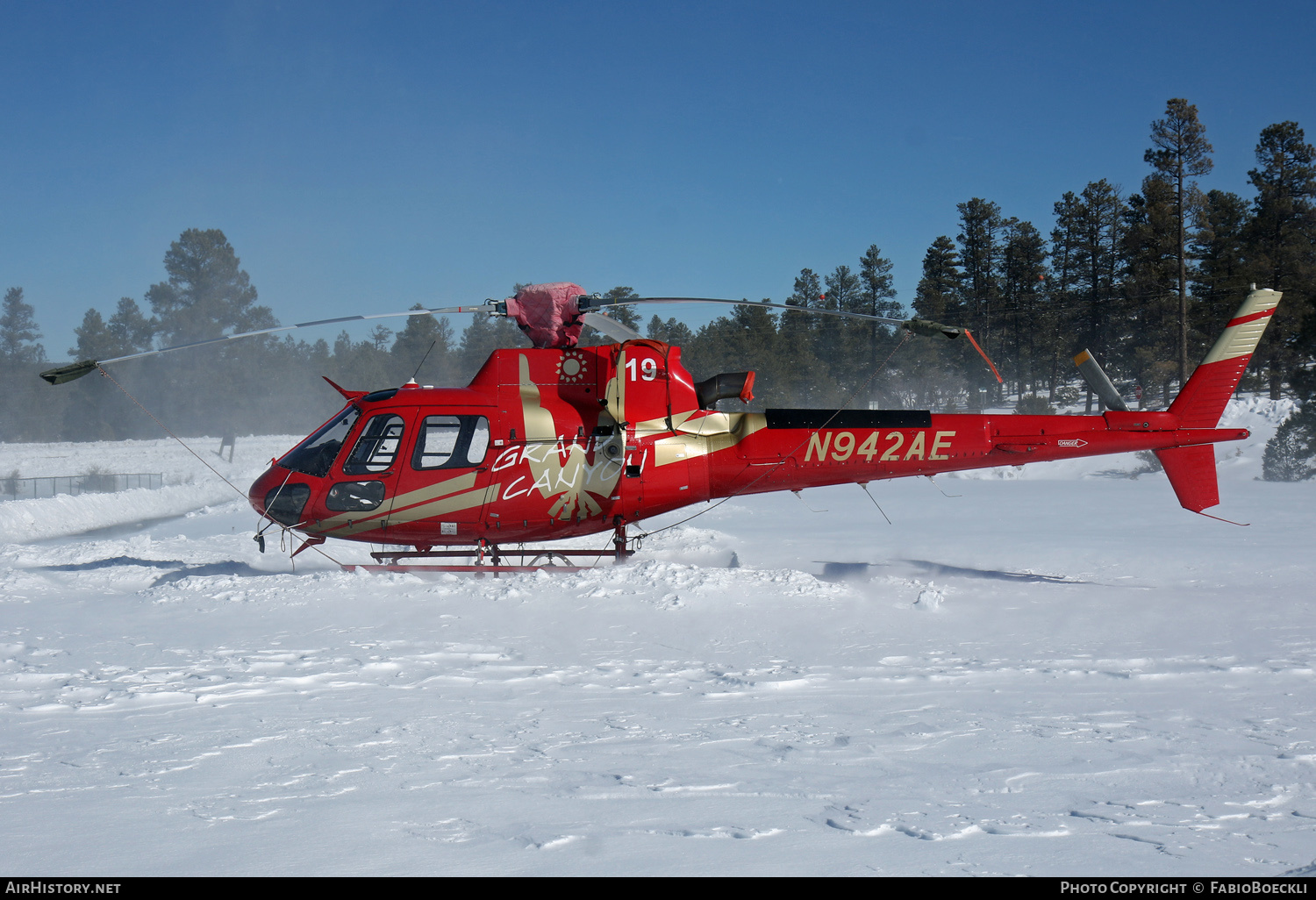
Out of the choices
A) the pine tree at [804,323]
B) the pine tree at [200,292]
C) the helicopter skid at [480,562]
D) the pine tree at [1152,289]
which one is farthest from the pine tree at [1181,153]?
the pine tree at [200,292]

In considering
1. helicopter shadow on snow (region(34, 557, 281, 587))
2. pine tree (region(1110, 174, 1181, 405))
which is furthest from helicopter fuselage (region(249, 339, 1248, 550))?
pine tree (region(1110, 174, 1181, 405))

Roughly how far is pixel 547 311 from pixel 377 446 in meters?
2.61

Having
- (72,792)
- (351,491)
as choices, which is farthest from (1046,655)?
(351,491)

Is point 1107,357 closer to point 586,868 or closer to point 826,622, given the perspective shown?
point 826,622

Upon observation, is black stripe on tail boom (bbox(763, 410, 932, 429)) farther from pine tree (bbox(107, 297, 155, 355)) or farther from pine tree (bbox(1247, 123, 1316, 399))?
pine tree (bbox(107, 297, 155, 355))

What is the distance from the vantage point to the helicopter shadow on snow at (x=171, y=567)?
30.8 ft

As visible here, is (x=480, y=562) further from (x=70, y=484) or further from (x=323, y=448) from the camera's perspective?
(x=70, y=484)

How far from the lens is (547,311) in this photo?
31.0ft

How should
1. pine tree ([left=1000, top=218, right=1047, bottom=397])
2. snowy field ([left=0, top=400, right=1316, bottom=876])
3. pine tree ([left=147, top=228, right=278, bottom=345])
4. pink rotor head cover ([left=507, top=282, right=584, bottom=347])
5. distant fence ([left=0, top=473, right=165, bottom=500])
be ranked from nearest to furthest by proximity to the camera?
snowy field ([left=0, top=400, right=1316, bottom=876])
pink rotor head cover ([left=507, top=282, right=584, bottom=347])
distant fence ([left=0, top=473, right=165, bottom=500])
pine tree ([left=1000, top=218, right=1047, bottom=397])
pine tree ([left=147, top=228, right=278, bottom=345])

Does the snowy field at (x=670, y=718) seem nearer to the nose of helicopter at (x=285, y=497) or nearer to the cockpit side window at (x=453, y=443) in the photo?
the nose of helicopter at (x=285, y=497)

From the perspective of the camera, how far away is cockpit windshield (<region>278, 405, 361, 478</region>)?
966 centimetres

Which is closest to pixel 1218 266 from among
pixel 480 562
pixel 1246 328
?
pixel 1246 328

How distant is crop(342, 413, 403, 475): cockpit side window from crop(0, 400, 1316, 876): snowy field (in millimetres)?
1450
